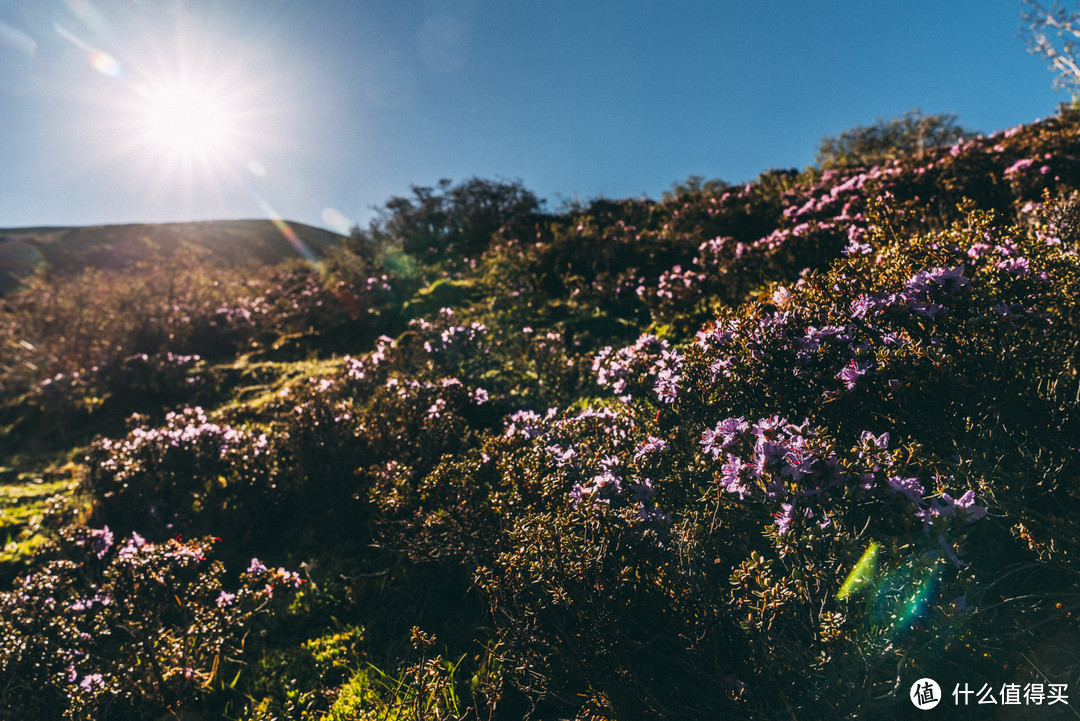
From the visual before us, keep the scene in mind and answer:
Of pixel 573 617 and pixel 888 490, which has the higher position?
pixel 888 490


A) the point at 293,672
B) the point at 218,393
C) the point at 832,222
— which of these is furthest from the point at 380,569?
the point at 832,222

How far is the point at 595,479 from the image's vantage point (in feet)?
10.1

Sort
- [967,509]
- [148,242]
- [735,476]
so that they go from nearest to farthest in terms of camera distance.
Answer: [967,509]
[735,476]
[148,242]

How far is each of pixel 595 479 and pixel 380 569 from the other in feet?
7.00

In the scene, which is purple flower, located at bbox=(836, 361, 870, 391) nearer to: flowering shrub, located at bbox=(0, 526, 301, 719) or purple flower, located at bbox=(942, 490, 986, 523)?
purple flower, located at bbox=(942, 490, 986, 523)

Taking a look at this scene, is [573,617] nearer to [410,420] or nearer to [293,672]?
[293,672]

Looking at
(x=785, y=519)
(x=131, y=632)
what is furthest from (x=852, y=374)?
(x=131, y=632)

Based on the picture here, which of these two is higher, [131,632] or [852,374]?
[852,374]

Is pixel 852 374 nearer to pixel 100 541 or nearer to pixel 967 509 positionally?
pixel 967 509

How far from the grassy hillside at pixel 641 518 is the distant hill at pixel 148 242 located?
80.1 ft

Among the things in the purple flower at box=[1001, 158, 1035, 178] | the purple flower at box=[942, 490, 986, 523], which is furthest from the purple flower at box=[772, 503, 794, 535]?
the purple flower at box=[1001, 158, 1035, 178]

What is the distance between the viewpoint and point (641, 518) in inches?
105

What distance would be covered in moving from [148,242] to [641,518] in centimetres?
4068

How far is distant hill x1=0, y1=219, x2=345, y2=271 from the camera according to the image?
28748 mm
